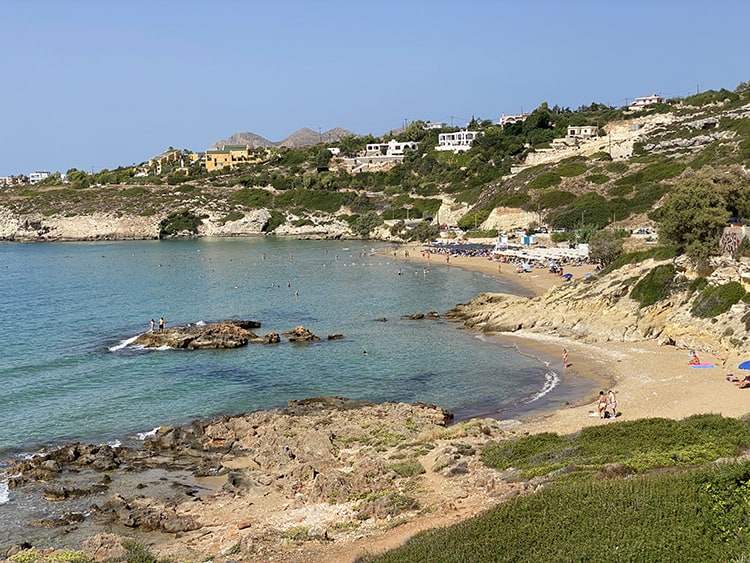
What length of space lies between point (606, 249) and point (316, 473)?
43489 millimetres

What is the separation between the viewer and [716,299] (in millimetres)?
33188

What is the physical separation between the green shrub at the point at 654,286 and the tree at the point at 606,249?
1876 cm

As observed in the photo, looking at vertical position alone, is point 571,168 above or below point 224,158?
below

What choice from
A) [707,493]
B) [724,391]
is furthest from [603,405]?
[707,493]

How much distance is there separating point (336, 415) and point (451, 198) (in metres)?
94.9

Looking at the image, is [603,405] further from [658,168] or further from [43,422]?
[658,168]

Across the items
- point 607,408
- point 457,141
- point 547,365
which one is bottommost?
point 547,365

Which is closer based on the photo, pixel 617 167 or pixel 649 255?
pixel 649 255

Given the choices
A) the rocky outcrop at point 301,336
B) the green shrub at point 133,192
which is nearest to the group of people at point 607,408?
the rocky outcrop at point 301,336

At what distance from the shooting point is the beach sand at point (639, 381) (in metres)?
24.1

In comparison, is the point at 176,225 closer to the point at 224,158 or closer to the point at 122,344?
the point at 224,158

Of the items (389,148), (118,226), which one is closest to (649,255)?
(118,226)

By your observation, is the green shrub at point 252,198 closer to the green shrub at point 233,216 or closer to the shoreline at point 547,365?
the green shrub at point 233,216

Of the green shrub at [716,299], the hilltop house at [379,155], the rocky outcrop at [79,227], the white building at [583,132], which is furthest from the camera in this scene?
the hilltop house at [379,155]
